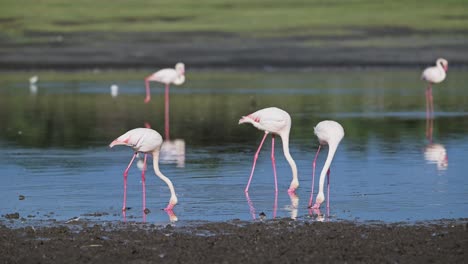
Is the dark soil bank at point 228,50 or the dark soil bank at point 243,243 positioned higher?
the dark soil bank at point 228,50

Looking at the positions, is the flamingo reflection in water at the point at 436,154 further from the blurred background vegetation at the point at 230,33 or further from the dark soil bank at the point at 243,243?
the blurred background vegetation at the point at 230,33

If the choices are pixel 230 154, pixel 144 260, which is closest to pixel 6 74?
pixel 230 154

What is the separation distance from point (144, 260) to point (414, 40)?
135 ft

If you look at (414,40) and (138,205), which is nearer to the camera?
(138,205)

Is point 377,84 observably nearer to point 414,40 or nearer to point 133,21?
point 414,40

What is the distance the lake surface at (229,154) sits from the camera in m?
11.5

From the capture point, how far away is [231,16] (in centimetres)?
5616

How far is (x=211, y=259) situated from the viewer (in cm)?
853

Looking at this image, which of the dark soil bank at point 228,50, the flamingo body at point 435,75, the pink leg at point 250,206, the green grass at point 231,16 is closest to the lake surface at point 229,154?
the pink leg at point 250,206

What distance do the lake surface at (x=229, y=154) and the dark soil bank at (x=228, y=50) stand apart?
11.1 meters

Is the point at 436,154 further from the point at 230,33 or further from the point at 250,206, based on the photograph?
the point at 230,33

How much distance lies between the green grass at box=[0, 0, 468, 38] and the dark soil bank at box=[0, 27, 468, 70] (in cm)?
160

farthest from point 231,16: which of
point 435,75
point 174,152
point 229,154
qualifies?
point 229,154

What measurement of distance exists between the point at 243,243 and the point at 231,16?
156 feet
